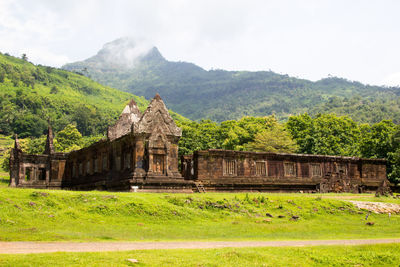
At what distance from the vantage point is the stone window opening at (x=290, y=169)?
3800cm

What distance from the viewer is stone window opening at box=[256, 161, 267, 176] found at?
36094mm

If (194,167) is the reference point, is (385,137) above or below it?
above

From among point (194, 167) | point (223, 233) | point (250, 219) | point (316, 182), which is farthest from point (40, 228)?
point (316, 182)

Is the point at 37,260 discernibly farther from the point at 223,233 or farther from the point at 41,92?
the point at 41,92

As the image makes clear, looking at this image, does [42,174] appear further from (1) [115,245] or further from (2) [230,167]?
(1) [115,245]

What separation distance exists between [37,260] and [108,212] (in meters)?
8.81

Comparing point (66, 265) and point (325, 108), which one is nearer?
point (66, 265)

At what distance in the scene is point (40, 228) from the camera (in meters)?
15.4

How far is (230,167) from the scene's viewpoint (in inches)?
1353

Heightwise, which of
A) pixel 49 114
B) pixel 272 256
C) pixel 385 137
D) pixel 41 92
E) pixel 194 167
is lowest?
pixel 272 256

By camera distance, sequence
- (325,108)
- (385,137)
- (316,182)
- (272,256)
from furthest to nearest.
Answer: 1. (325,108)
2. (385,137)
3. (316,182)
4. (272,256)

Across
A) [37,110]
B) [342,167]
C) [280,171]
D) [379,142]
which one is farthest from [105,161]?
[37,110]

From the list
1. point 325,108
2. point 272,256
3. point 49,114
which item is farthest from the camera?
point 325,108

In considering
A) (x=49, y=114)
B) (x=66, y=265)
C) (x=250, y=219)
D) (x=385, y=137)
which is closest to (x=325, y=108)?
(x=49, y=114)
